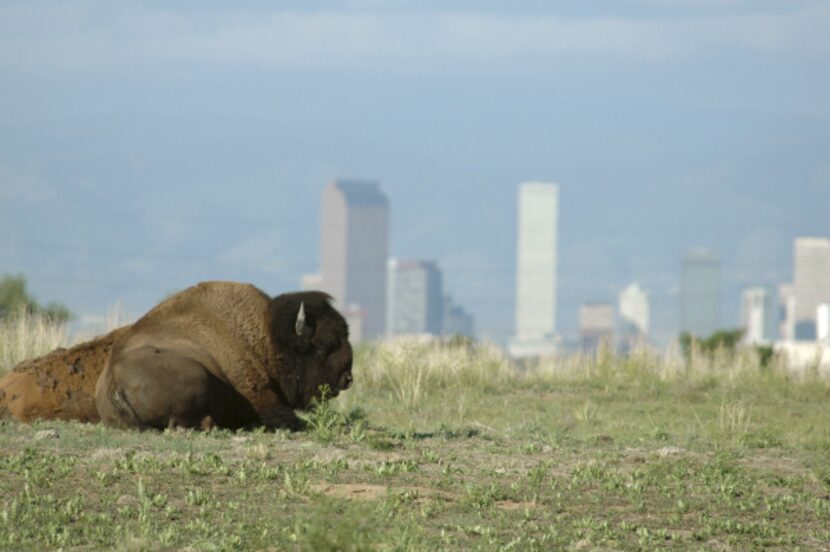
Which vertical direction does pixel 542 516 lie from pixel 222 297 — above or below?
below

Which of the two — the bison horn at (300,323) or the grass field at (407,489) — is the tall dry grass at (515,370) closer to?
the bison horn at (300,323)

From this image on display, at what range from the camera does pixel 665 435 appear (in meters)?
15.7

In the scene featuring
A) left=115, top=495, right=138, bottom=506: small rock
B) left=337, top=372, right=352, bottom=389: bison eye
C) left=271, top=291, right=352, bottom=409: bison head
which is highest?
left=271, top=291, right=352, bottom=409: bison head

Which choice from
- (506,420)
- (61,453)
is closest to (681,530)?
(61,453)

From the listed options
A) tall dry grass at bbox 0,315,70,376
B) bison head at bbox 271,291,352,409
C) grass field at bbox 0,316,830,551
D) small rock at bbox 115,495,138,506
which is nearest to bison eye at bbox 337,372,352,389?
bison head at bbox 271,291,352,409

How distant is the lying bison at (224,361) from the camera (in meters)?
13.4

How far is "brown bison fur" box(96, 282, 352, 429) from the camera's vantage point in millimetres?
13359

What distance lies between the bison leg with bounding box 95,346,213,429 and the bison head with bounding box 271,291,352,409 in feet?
3.79

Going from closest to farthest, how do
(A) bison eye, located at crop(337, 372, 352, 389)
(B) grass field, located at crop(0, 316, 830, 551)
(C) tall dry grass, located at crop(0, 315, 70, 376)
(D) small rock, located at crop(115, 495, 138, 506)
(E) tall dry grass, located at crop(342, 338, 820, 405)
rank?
(B) grass field, located at crop(0, 316, 830, 551)
(D) small rock, located at crop(115, 495, 138, 506)
(A) bison eye, located at crop(337, 372, 352, 389)
(C) tall dry grass, located at crop(0, 315, 70, 376)
(E) tall dry grass, located at crop(342, 338, 820, 405)

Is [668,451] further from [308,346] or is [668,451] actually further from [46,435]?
[46,435]

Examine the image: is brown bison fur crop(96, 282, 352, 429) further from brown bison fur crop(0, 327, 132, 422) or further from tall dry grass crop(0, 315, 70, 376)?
tall dry grass crop(0, 315, 70, 376)

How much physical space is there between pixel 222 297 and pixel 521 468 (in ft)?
13.8

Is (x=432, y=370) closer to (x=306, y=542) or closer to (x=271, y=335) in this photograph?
(x=271, y=335)

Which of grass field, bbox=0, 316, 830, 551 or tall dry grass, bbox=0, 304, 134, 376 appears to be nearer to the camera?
grass field, bbox=0, 316, 830, 551
